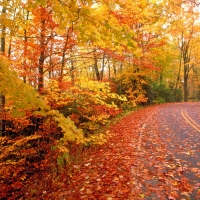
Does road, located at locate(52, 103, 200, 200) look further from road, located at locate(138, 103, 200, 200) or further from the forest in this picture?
the forest

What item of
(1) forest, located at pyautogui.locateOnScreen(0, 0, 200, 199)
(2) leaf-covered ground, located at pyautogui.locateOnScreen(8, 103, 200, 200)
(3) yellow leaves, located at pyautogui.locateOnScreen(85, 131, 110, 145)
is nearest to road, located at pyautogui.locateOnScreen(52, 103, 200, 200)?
(2) leaf-covered ground, located at pyautogui.locateOnScreen(8, 103, 200, 200)

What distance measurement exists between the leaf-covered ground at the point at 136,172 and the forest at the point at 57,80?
67 centimetres

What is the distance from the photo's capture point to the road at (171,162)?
4308mm

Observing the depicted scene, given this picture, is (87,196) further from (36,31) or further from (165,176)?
(36,31)

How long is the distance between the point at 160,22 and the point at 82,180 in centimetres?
2006

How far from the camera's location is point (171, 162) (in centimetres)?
579

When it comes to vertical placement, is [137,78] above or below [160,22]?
below

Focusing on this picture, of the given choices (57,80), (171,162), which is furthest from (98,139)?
(57,80)

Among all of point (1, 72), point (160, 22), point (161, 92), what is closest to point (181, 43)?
point (161, 92)

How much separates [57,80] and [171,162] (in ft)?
21.3

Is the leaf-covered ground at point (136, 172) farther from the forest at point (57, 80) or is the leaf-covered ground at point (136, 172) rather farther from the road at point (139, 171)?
the forest at point (57, 80)

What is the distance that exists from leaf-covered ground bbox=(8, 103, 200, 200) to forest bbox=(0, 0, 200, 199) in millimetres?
668

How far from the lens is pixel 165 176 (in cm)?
496

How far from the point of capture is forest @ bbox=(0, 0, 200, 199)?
375 centimetres
